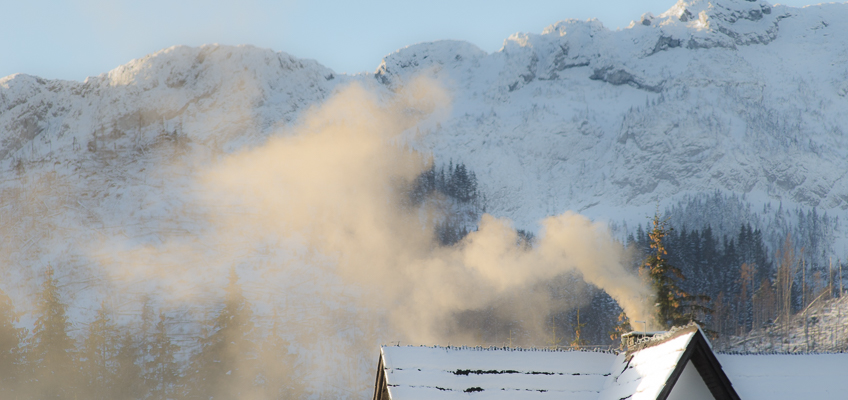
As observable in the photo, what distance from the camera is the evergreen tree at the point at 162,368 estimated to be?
99062mm

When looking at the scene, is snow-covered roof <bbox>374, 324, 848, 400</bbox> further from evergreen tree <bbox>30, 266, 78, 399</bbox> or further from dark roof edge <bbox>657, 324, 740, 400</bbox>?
evergreen tree <bbox>30, 266, 78, 399</bbox>

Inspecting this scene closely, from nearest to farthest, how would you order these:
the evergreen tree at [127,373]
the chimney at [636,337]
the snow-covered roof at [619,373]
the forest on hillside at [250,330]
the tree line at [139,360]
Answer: the snow-covered roof at [619,373] < the chimney at [636,337] < the tree line at [139,360] < the forest on hillside at [250,330] < the evergreen tree at [127,373]

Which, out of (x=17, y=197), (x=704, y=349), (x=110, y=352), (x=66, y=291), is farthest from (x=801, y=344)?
(x=17, y=197)

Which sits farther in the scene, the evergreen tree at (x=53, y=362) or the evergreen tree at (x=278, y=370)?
the evergreen tree at (x=278, y=370)

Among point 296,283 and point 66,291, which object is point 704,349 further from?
point 66,291

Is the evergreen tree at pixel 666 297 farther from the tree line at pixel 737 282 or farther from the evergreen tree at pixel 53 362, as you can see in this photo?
the evergreen tree at pixel 53 362

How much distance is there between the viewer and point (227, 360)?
103 metres

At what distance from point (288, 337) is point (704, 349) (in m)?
106

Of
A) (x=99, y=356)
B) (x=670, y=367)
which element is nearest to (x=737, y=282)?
(x=99, y=356)

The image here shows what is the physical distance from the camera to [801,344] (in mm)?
104500

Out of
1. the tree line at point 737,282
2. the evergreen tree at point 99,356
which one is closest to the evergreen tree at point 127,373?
the evergreen tree at point 99,356

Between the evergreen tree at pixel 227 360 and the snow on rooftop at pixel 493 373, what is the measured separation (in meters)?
84.2

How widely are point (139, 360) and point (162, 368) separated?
4.40 meters

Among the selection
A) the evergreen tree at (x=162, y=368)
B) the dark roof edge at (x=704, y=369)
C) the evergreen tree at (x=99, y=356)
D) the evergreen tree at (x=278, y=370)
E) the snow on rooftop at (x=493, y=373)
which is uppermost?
the dark roof edge at (x=704, y=369)
